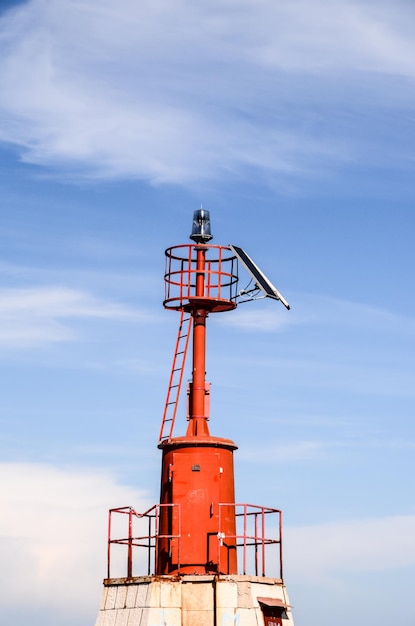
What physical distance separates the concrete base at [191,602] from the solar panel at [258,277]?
809cm

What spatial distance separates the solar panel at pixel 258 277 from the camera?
39.5m

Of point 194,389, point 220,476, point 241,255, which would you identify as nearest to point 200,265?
point 241,255

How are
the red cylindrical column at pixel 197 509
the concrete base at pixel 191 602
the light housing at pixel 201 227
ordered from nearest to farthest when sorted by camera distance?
1. the concrete base at pixel 191 602
2. the red cylindrical column at pixel 197 509
3. the light housing at pixel 201 227

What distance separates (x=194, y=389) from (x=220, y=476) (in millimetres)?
2612

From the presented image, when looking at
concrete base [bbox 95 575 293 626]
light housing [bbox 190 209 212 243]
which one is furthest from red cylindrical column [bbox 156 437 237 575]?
light housing [bbox 190 209 212 243]

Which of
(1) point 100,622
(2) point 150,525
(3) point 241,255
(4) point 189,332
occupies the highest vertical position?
(3) point 241,255

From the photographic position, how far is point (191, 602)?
120 feet

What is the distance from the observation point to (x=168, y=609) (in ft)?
119

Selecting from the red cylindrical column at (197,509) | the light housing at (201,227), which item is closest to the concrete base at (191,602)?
the red cylindrical column at (197,509)

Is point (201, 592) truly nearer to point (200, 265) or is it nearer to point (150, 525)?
point (150, 525)

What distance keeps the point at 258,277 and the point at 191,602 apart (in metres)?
9.69

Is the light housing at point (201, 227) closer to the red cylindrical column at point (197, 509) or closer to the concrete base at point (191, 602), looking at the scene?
the red cylindrical column at point (197, 509)

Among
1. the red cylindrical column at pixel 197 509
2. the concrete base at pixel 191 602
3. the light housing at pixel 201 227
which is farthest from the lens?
the light housing at pixel 201 227

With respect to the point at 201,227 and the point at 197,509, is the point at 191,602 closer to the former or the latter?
the point at 197,509
